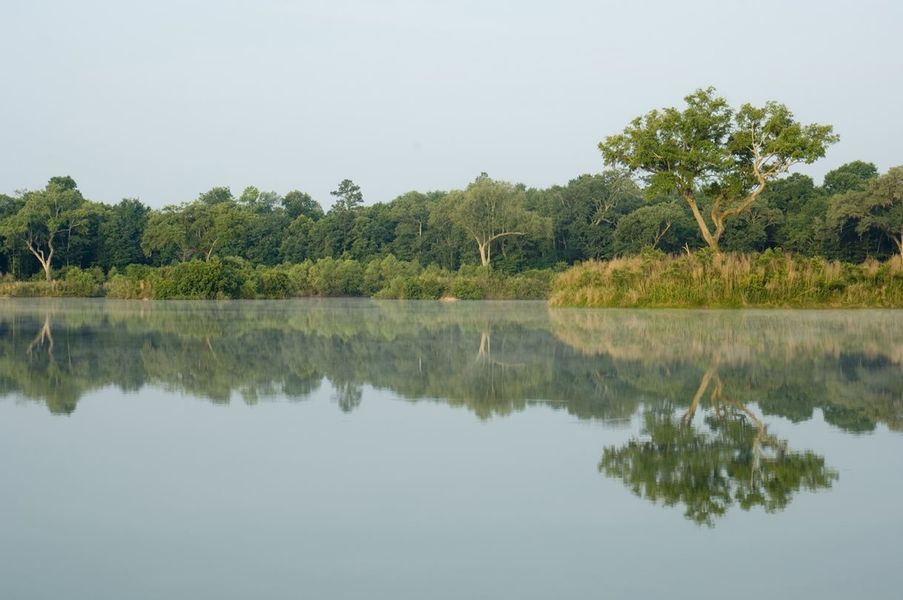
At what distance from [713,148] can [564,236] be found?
111 ft

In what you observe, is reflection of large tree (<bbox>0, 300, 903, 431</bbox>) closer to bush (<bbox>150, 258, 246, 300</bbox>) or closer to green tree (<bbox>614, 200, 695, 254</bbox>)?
bush (<bbox>150, 258, 246, 300</bbox>)

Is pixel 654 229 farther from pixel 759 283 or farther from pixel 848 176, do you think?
pixel 759 283

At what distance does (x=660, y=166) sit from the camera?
32.6 metres

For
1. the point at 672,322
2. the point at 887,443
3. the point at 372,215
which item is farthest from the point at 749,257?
the point at 372,215

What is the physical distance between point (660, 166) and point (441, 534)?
30.3m

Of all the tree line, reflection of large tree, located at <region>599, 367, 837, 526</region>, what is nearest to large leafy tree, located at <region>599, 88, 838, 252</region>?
the tree line

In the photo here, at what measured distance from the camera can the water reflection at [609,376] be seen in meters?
4.99

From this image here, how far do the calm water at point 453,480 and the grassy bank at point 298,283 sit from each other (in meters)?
32.3

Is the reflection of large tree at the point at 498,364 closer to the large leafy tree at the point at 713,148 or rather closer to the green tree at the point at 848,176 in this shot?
the large leafy tree at the point at 713,148

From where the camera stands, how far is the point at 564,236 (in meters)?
65.2

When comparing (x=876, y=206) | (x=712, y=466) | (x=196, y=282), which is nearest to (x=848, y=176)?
(x=876, y=206)

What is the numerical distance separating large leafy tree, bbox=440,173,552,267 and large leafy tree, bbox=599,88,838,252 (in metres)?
24.6

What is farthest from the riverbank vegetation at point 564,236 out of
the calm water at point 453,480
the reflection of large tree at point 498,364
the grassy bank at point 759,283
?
the calm water at point 453,480

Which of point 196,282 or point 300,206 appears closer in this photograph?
point 196,282
